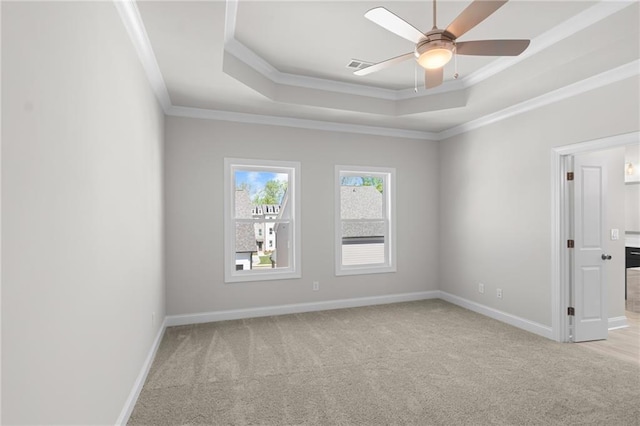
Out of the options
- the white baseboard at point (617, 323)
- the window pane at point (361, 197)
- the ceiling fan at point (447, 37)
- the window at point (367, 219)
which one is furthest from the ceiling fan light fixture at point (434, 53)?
the white baseboard at point (617, 323)

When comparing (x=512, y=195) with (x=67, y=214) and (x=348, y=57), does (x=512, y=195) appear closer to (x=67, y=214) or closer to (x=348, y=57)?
(x=348, y=57)

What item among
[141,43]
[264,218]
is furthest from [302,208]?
[141,43]

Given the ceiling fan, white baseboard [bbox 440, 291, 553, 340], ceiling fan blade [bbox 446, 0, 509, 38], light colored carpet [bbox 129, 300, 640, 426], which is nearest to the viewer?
ceiling fan blade [bbox 446, 0, 509, 38]

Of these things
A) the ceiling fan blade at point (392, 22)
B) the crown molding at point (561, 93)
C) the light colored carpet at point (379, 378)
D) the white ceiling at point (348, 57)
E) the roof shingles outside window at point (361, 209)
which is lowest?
the light colored carpet at point (379, 378)

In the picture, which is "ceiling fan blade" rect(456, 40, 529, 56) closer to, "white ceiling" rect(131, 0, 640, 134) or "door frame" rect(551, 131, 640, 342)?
"white ceiling" rect(131, 0, 640, 134)

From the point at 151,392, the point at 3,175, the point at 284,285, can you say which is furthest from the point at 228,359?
the point at 3,175

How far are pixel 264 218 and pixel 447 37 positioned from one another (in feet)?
10.8

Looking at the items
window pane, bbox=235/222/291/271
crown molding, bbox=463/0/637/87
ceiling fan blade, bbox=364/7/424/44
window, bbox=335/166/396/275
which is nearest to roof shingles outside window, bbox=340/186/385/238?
window, bbox=335/166/396/275

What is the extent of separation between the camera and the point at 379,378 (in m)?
2.94

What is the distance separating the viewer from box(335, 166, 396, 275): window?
17.3ft

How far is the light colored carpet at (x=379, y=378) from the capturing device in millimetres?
2420

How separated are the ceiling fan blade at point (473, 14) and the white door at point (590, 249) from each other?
2.59 meters

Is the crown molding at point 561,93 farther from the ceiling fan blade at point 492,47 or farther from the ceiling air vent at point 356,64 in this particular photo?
the ceiling air vent at point 356,64

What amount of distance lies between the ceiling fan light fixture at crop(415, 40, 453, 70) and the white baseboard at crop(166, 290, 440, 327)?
11.8 feet
